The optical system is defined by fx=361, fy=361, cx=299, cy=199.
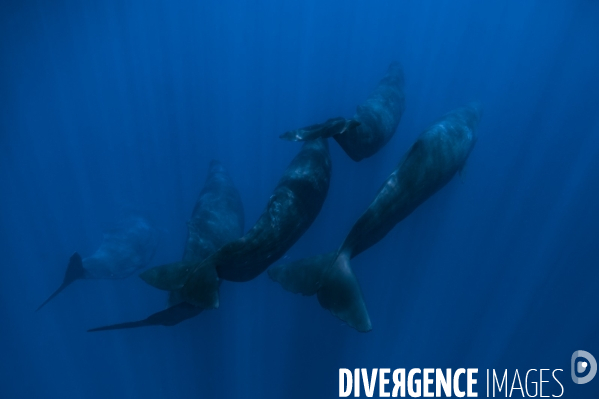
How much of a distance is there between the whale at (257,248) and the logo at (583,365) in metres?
7.74

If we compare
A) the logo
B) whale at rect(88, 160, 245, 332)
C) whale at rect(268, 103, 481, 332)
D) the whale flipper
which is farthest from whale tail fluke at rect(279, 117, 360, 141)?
the logo

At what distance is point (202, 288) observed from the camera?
5277 mm

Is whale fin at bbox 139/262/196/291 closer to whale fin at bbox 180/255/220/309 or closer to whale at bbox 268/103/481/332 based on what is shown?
whale fin at bbox 180/255/220/309

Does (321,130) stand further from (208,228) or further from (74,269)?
(74,269)

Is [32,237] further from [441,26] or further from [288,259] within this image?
[441,26]

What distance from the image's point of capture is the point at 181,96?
54.6 ft

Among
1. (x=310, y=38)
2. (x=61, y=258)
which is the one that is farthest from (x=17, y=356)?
(x=310, y=38)

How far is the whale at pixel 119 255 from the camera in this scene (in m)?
8.78

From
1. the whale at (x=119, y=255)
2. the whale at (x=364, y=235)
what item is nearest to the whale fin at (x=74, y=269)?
the whale at (x=119, y=255)

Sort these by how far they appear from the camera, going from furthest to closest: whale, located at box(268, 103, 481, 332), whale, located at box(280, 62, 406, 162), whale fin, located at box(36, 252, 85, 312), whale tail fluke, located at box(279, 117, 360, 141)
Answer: whale fin, located at box(36, 252, 85, 312)
whale, located at box(280, 62, 406, 162)
whale tail fluke, located at box(279, 117, 360, 141)
whale, located at box(268, 103, 481, 332)

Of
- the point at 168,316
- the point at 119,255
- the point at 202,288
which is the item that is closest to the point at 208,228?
the point at 168,316

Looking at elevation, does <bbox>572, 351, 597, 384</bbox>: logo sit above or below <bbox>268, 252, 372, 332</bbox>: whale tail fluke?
below

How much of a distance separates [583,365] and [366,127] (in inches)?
315

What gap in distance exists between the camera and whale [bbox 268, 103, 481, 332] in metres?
5.62
